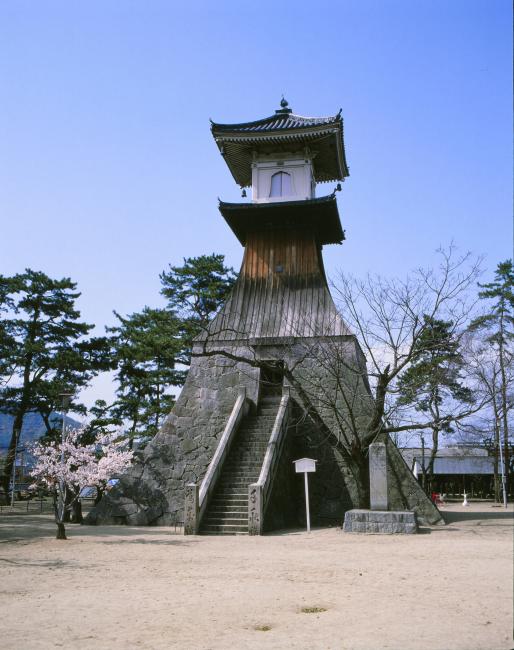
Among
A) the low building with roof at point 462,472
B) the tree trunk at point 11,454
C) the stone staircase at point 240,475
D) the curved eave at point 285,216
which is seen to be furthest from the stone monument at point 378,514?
the low building with roof at point 462,472

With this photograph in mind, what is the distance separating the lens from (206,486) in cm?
1356

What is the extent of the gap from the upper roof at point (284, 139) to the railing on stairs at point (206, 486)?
9.11m

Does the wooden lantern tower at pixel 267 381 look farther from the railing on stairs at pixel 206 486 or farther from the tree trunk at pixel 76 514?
the tree trunk at pixel 76 514

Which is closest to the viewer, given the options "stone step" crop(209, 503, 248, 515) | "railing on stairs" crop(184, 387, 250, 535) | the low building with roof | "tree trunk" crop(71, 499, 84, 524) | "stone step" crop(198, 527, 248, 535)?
"stone step" crop(198, 527, 248, 535)

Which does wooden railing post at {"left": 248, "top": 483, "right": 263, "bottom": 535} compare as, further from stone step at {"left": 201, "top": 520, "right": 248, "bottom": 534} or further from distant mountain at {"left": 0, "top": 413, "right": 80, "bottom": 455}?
distant mountain at {"left": 0, "top": 413, "right": 80, "bottom": 455}

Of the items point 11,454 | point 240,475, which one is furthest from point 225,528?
point 11,454

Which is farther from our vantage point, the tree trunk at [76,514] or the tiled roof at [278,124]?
the tiled roof at [278,124]

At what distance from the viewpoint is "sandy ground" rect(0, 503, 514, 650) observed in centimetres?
461

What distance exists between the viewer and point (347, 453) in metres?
14.2

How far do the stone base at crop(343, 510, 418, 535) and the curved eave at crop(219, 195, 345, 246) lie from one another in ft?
33.7

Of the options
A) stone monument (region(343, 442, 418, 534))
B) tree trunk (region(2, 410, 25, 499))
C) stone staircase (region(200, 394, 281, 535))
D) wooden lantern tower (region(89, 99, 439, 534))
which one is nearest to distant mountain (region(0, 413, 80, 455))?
tree trunk (region(2, 410, 25, 499))

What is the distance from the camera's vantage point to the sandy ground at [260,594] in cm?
461

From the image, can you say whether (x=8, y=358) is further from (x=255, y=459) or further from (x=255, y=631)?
(x=255, y=631)

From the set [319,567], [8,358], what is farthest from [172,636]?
[8,358]
